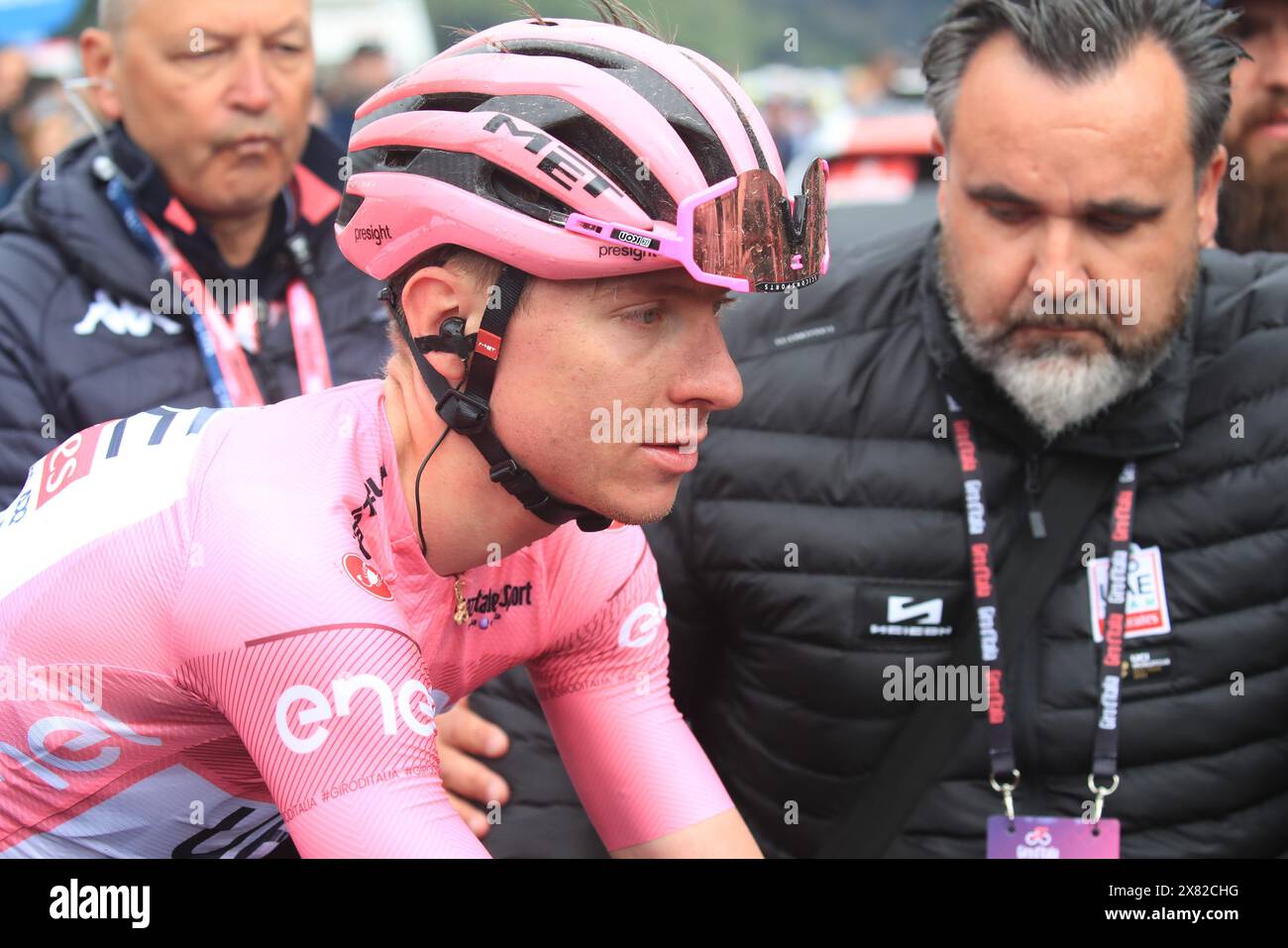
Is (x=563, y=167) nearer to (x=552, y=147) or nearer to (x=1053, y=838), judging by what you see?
(x=552, y=147)

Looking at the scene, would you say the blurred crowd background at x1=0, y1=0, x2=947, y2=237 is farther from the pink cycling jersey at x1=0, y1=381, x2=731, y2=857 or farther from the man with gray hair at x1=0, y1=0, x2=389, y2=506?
the pink cycling jersey at x1=0, y1=381, x2=731, y2=857

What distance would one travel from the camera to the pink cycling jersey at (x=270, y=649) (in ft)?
6.69

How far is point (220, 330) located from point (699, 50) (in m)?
13.1

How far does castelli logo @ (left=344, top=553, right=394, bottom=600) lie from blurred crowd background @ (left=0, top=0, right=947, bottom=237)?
108 centimetres

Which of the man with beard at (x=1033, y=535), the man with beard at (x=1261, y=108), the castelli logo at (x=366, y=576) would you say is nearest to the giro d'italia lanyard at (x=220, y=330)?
the man with beard at (x=1033, y=535)

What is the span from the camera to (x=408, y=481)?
239 cm

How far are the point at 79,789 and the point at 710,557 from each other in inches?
64.2

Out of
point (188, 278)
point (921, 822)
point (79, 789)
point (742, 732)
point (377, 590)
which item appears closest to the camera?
point (377, 590)

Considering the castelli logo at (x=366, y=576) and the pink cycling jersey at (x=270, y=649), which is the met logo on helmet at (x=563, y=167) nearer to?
the pink cycling jersey at (x=270, y=649)

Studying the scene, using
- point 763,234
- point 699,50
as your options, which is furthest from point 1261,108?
point 699,50

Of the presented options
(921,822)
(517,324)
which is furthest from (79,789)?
(921,822)

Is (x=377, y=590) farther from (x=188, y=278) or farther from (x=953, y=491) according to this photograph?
(x=188, y=278)

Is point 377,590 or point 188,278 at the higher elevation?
point 188,278

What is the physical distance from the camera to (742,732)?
3.63m
